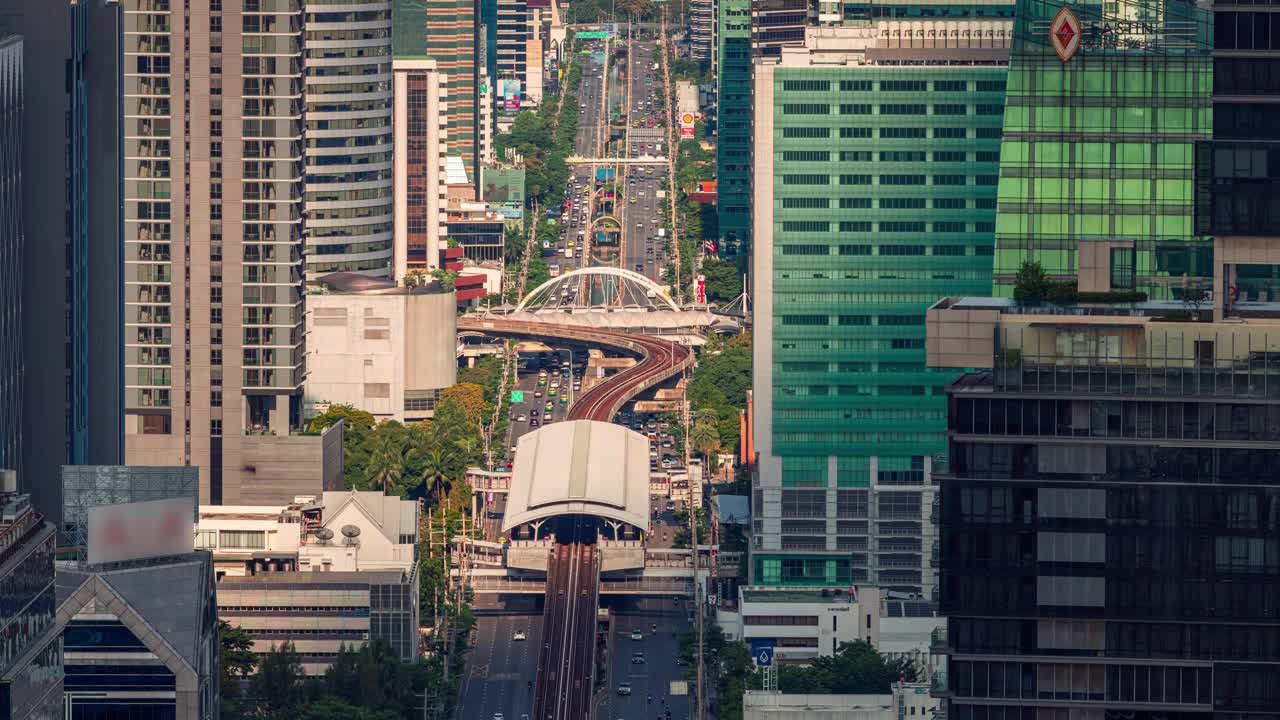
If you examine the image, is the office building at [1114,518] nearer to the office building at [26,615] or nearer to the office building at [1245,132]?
the office building at [1245,132]

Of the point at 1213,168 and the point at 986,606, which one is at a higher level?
the point at 1213,168

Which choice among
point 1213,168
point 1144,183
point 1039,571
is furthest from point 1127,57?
point 1039,571

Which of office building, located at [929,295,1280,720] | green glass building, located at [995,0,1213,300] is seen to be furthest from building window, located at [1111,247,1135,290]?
office building, located at [929,295,1280,720]

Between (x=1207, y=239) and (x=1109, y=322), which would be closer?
(x=1109, y=322)

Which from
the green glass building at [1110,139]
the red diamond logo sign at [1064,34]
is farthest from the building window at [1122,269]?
the red diamond logo sign at [1064,34]

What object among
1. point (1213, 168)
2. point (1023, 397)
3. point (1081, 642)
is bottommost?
point (1081, 642)

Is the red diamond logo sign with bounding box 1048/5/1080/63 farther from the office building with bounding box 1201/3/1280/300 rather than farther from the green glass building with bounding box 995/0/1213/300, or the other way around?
the office building with bounding box 1201/3/1280/300

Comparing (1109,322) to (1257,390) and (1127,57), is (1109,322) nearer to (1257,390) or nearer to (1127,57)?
(1257,390)
